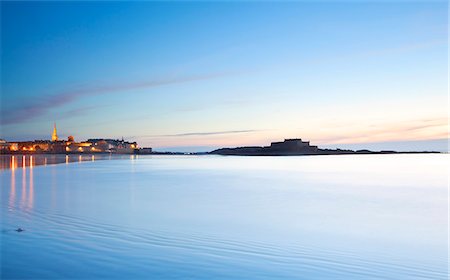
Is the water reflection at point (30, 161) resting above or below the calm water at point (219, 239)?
below

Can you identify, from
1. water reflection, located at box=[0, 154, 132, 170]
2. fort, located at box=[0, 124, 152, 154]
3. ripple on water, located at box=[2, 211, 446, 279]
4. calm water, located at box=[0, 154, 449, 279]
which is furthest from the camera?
fort, located at box=[0, 124, 152, 154]

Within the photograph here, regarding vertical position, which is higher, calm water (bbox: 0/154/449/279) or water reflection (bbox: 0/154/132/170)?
calm water (bbox: 0/154/449/279)

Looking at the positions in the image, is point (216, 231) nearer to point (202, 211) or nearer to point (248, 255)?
point (248, 255)

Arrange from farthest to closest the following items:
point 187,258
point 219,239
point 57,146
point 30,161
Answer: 1. point 57,146
2. point 30,161
3. point 219,239
4. point 187,258

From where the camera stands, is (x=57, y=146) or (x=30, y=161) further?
(x=57, y=146)

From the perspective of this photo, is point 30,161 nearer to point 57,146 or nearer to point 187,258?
point 187,258

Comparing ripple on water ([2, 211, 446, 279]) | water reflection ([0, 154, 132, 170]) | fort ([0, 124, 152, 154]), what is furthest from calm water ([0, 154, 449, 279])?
fort ([0, 124, 152, 154])

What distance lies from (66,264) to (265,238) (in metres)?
3.46

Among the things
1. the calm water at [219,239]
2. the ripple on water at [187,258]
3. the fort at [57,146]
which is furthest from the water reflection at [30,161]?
the fort at [57,146]

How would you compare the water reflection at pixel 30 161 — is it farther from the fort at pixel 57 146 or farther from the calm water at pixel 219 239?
the fort at pixel 57 146

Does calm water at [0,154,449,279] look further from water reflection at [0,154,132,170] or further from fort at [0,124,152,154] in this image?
fort at [0,124,152,154]

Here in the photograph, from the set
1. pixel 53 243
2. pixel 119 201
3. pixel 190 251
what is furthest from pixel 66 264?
pixel 119 201

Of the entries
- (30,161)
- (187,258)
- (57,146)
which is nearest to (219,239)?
(187,258)

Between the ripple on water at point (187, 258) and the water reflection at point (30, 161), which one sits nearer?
the ripple on water at point (187, 258)
